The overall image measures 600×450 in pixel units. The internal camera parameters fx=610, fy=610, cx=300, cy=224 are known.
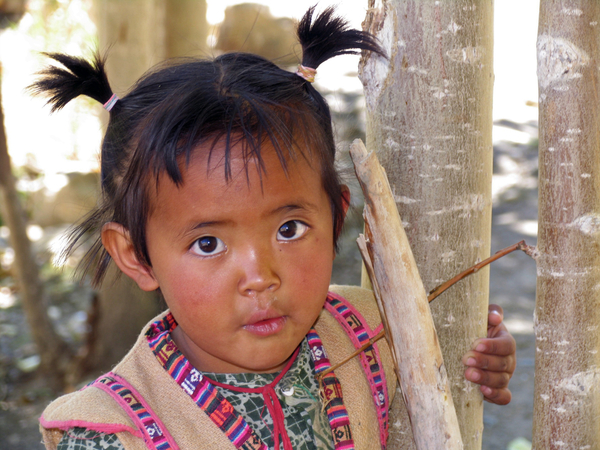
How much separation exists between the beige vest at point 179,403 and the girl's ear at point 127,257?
0.12m

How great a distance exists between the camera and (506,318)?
3.79 metres

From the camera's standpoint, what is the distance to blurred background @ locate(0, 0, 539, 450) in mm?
3215

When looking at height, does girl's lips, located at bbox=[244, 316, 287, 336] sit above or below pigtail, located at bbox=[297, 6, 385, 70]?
below

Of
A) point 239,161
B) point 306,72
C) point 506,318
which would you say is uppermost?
point 306,72

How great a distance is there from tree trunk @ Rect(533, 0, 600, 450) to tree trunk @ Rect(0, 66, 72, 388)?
3167 millimetres

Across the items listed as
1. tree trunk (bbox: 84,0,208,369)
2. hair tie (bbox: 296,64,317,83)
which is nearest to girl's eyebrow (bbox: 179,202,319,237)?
hair tie (bbox: 296,64,317,83)

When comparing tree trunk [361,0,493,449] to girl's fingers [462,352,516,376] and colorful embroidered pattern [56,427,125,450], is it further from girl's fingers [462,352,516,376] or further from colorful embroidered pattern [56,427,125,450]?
colorful embroidered pattern [56,427,125,450]

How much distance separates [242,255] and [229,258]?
0.09 feet

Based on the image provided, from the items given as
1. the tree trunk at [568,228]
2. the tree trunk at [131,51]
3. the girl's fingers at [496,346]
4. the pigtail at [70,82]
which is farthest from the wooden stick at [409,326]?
the tree trunk at [131,51]

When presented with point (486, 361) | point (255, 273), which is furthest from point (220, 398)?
point (486, 361)

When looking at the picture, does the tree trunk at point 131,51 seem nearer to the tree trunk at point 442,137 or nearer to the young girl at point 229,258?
the young girl at point 229,258

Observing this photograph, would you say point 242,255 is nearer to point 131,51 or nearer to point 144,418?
point 144,418

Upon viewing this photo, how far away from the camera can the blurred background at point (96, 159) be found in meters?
3.21

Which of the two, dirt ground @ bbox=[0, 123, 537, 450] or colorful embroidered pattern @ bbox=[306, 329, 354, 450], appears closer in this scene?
colorful embroidered pattern @ bbox=[306, 329, 354, 450]
